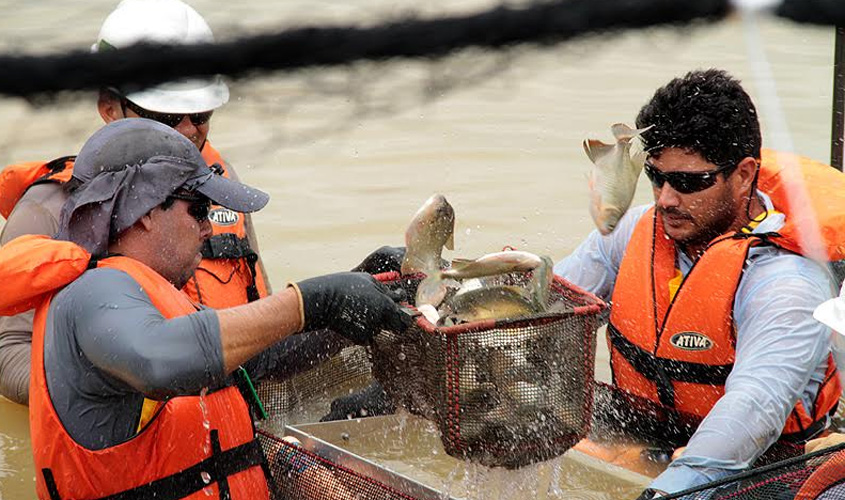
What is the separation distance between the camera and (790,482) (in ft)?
12.6

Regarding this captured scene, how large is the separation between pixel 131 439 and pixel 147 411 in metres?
0.10

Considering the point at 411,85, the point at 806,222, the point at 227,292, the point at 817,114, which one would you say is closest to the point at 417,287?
the point at 227,292

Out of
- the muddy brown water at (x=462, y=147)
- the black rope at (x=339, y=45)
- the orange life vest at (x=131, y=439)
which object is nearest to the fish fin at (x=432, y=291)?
the orange life vest at (x=131, y=439)

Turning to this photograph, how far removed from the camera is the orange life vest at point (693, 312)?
485 centimetres

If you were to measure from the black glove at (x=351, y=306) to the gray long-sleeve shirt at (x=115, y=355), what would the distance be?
36 cm

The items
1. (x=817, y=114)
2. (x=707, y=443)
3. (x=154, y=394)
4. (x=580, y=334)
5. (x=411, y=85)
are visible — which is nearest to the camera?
(x=411, y=85)

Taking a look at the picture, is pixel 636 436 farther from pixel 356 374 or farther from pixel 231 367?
pixel 231 367

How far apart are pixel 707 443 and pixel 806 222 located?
112 cm

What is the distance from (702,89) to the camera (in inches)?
194

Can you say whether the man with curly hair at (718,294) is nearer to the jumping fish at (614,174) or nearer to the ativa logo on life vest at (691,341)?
the ativa logo on life vest at (691,341)

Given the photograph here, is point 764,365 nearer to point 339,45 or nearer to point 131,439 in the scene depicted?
point 131,439

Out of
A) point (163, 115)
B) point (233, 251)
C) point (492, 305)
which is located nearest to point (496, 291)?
point (492, 305)

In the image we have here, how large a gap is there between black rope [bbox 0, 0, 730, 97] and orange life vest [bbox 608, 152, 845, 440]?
10.2 feet

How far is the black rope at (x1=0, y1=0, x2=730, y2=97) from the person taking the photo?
1.75 m
